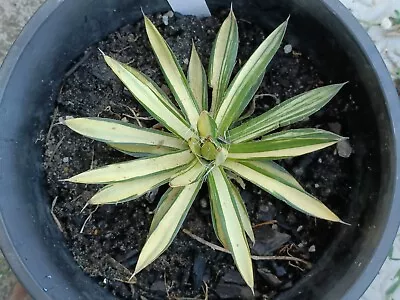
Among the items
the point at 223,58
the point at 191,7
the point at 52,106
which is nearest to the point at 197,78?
the point at 223,58

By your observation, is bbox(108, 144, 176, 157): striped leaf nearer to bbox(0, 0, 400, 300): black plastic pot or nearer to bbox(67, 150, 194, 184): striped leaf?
bbox(67, 150, 194, 184): striped leaf

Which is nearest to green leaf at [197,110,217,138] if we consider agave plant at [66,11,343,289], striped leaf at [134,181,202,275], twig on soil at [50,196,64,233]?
agave plant at [66,11,343,289]

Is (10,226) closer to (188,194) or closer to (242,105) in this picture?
(188,194)

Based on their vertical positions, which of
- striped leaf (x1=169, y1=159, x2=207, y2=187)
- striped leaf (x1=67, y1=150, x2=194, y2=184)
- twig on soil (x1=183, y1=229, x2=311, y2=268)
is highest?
striped leaf (x1=67, y1=150, x2=194, y2=184)

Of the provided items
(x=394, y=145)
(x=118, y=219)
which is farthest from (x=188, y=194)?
(x=394, y=145)

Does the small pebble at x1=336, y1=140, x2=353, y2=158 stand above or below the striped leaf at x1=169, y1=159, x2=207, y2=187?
below

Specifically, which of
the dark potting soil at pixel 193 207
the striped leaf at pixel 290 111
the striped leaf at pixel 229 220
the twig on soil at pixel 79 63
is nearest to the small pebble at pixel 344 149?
the dark potting soil at pixel 193 207

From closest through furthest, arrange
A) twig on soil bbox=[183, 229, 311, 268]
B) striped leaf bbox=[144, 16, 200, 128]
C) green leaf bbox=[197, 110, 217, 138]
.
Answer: green leaf bbox=[197, 110, 217, 138]
striped leaf bbox=[144, 16, 200, 128]
twig on soil bbox=[183, 229, 311, 268]
